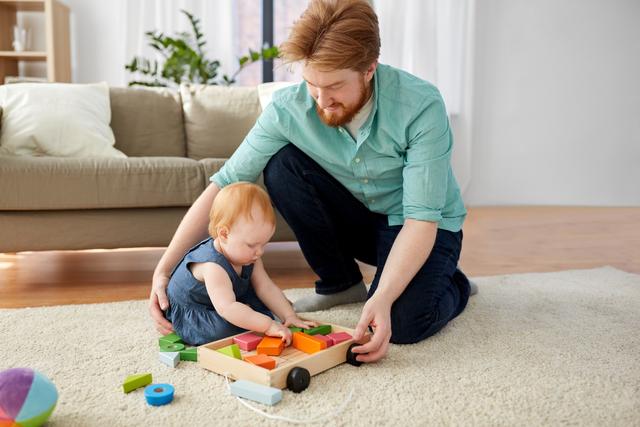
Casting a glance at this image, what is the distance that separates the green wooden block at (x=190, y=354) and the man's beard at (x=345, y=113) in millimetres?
607

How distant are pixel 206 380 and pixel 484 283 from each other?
4.15 feet

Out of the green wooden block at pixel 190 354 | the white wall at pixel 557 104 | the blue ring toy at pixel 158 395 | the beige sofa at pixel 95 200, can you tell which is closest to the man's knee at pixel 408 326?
the green wooden block at pixel 190 354

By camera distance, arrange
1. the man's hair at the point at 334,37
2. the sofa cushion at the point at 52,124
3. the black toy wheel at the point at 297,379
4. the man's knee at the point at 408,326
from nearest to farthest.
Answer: the black toy wheel at the point at 297,379 → the man's hair at the point at 334,37 → the man's knee at the point at 408,326 → the sofa cushion at the point at 52,124

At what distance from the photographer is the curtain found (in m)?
4.49

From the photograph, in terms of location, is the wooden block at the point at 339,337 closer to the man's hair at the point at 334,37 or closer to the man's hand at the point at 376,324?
the man's hand at the point at 376,324

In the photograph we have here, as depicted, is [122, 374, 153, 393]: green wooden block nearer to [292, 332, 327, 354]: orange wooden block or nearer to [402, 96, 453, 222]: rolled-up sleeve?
[292, 332, 327, 354]: orange wooden block

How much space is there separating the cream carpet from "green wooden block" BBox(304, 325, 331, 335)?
0.11 metres

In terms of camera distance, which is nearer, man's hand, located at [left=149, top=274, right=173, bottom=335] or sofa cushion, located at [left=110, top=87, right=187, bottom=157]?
man's hand, located at [left=149, top=274, right=173, bottom=335]

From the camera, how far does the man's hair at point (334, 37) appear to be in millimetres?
1285

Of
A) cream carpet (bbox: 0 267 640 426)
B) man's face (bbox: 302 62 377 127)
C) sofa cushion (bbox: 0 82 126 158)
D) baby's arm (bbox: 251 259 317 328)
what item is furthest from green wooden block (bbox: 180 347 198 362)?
sofa cushion (bbox: 0 82 126 158)

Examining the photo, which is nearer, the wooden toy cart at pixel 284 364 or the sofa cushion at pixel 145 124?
the wooden toy cart at pixel 284 364

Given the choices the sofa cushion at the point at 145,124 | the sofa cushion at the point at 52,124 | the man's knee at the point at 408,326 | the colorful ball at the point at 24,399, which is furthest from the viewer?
the sofa cushion at the point at 145,124

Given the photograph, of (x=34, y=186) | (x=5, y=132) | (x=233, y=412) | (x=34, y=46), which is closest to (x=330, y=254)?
(x=233, y=412)

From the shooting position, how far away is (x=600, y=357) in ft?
4.78
